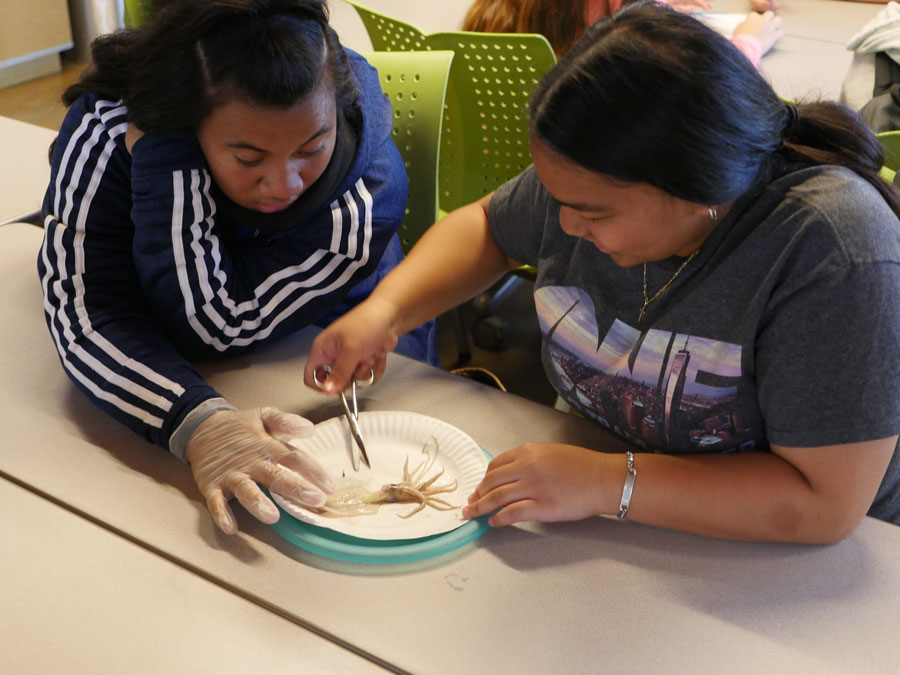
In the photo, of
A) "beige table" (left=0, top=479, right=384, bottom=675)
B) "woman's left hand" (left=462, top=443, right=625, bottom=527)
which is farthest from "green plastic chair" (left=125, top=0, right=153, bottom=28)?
"woman's left hand" (left=462, top=443, right=625, bottom=527)

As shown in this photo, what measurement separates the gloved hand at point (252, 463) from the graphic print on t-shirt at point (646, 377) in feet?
1.17

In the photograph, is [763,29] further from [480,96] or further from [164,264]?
[164,264]

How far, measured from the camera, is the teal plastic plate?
0.97 m

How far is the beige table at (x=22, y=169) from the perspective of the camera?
5.45 feet

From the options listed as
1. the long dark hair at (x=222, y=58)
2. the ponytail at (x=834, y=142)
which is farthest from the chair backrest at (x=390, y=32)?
the ponytail at (x=834, y=142)

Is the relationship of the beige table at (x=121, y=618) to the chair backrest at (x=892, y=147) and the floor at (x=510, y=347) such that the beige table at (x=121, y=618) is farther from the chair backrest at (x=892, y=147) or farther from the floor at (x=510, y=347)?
the floor at (x=510, y=347)

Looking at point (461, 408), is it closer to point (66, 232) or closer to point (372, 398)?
point (372, 398)

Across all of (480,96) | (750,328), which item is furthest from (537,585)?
(480,96)

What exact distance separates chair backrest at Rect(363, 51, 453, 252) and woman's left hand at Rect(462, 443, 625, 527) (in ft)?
2.71

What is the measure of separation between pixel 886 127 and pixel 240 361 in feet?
4.81

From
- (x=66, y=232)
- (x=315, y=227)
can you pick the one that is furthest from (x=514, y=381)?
(x=66, y=232)

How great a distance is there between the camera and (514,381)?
260 cm

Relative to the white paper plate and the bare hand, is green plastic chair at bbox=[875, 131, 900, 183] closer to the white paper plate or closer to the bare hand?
the white paper plate

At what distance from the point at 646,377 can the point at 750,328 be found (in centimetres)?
16
